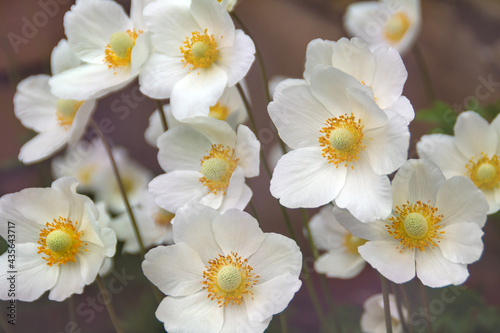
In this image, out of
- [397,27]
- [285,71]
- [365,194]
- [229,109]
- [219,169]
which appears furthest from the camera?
[285,71]

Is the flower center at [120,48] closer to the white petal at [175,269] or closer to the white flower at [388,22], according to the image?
the white petal at [175,269]

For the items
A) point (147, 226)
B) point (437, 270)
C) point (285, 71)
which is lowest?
point (285, 71)

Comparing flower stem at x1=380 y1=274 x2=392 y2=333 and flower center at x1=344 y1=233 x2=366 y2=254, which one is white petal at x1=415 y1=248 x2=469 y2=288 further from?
flower center at x1=344 y1=233 x2=366 y2=254

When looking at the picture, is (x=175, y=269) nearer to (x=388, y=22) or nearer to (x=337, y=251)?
(x=337, y=251)

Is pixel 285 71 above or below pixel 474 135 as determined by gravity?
below

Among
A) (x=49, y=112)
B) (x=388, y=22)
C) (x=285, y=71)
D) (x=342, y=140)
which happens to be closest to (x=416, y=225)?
(x=342, y=140)

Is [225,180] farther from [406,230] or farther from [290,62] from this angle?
[290,62]

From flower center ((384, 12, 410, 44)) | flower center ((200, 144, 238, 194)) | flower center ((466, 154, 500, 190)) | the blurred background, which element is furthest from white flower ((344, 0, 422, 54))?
flower center ((200, 144, 238, 194))
